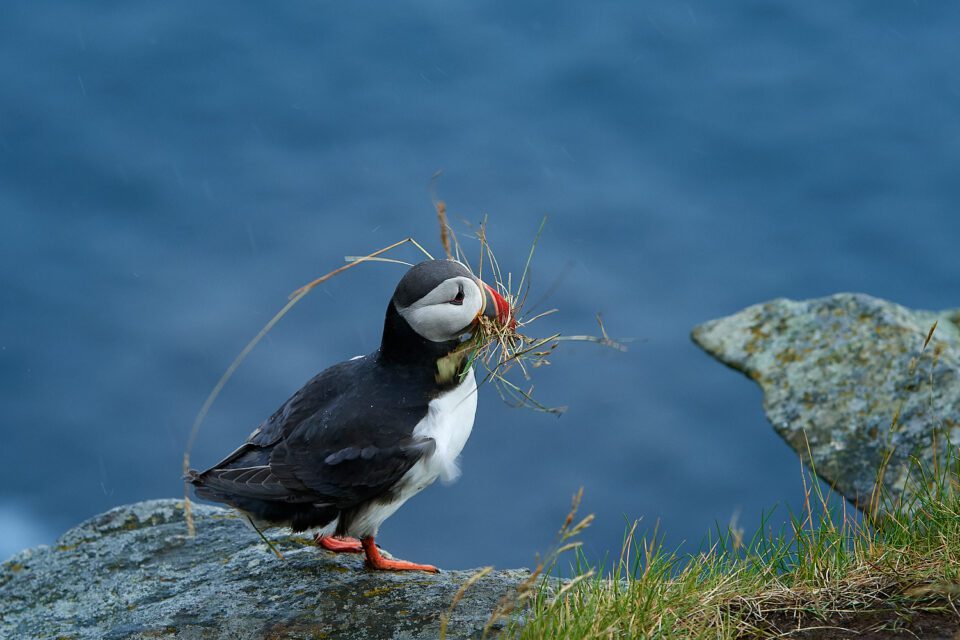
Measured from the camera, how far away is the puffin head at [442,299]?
429 cm

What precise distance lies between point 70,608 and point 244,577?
0.80 m

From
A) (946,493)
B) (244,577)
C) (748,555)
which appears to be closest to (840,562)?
(748,555)

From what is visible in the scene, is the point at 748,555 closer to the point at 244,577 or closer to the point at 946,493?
the point at 946,493

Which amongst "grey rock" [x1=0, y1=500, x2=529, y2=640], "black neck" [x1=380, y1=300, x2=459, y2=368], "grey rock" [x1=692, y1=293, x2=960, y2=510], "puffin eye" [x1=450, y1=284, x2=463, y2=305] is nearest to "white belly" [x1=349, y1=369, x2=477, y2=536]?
"black neck" [x1=380, y1=300, x2=459, y2=368]

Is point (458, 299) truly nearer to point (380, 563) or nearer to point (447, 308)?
point (447, 308)

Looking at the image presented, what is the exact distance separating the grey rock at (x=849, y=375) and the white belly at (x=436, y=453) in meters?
3.13

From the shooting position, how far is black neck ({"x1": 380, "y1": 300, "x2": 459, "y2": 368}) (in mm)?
4426

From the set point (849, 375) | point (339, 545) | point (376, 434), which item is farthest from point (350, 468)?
point (849, 375)

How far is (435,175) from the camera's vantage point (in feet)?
13.7

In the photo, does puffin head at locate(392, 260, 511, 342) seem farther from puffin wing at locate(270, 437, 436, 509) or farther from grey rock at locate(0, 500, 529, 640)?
grey rock at locate(0, 500, 529, 640)

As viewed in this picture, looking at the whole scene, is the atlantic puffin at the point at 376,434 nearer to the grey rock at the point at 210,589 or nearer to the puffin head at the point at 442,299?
the puffin head at the point at 442,299

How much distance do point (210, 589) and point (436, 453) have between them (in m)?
1.18

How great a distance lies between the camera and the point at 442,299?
432 centimetres

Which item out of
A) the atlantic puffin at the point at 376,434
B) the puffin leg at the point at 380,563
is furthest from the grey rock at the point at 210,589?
the atlantic puffin at the point at 376,434
